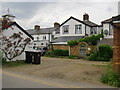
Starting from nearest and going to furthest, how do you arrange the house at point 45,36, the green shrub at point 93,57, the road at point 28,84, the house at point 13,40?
the road at point 28,84
the house at point 13,40
the green shrub at point 93,57
the house at point 45,36

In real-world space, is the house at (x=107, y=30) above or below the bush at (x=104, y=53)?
above

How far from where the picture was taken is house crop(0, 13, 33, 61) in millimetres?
14109

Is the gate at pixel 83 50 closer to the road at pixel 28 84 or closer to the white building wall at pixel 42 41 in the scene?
the road at pixel 28 84

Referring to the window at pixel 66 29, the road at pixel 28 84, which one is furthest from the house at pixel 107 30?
the road at pixel 28 84

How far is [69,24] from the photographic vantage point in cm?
2867

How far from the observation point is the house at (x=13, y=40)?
14.1 m

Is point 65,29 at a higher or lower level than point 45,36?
higher

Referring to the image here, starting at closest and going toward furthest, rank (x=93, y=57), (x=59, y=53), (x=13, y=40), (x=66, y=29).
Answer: (x=13, y=40), (x=93, y=57), (x=59, y=53), (x=66, y=29)

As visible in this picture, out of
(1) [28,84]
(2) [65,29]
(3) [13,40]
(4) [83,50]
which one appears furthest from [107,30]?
(1) [28,84]

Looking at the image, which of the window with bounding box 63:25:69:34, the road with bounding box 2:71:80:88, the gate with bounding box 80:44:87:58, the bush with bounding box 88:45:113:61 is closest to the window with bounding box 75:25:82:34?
the window with bounding box 63:25:69:34

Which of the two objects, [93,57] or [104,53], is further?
[93,57]

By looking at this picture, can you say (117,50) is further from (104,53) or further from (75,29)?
(75,29)

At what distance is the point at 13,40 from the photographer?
14945 millimetres

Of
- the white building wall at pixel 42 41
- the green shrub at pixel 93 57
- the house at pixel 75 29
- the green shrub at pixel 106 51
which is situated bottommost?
the green shrub at pixel 93 57
